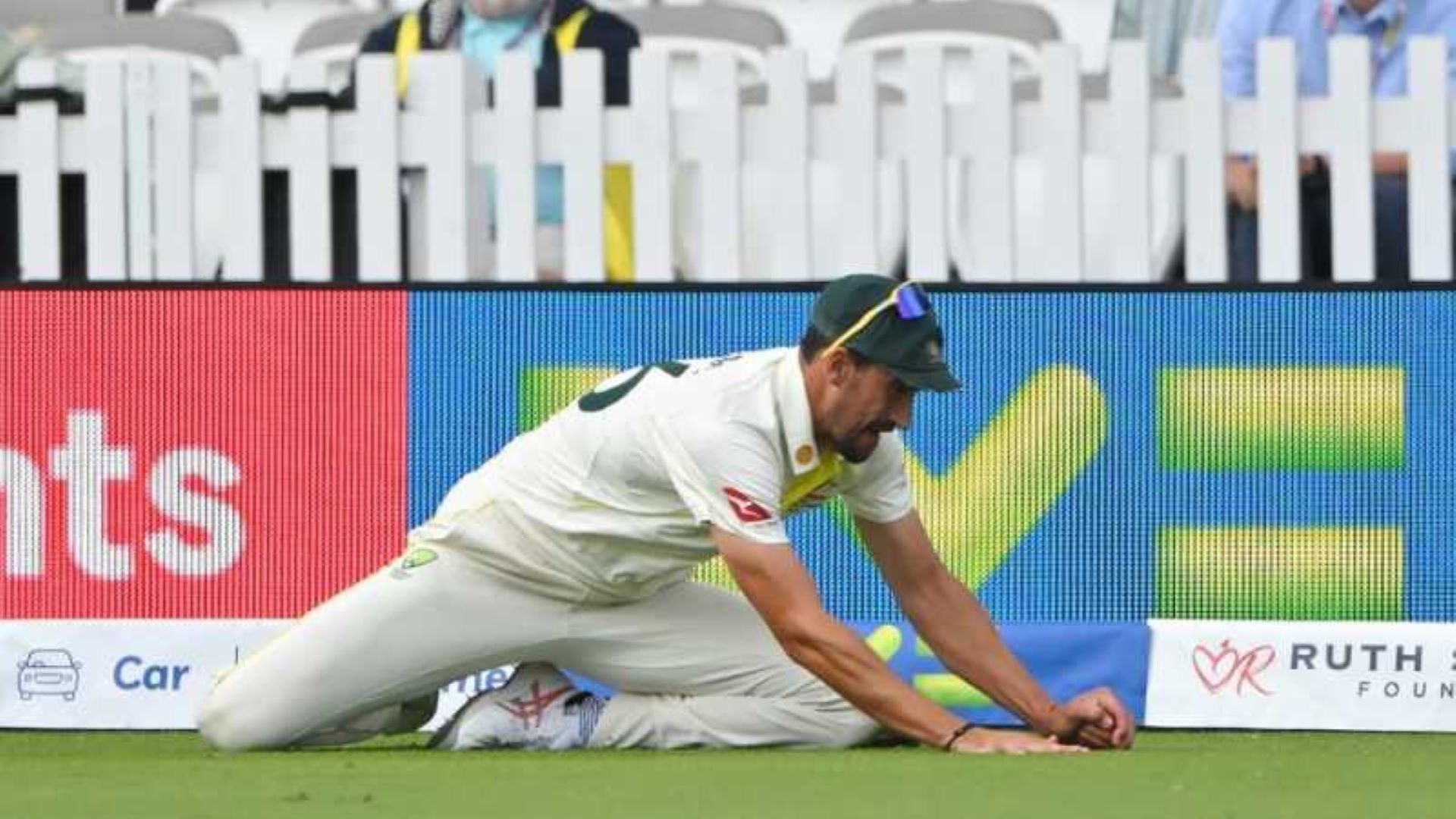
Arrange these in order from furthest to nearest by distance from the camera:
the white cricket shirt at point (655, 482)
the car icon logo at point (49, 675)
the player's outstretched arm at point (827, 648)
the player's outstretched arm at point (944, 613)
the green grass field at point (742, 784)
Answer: the car icon logo at point (49, 675) → the player's outstretched arm at point (944, 613) → the white cricket shirt at point (655, 482) → the player's outstretched arm at point (827, 648) → the green grass field at point (742, 784)

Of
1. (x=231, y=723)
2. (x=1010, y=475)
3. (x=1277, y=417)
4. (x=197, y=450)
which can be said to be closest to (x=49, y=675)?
(x=197, y=450)

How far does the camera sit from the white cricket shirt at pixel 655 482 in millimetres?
7105

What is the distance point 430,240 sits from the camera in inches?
370

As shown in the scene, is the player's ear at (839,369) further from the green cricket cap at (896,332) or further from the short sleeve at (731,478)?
the short sleeve at (731,478)

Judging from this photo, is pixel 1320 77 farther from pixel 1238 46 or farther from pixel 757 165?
pixel 757 165

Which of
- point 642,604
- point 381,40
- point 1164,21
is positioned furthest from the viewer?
point 1164,21

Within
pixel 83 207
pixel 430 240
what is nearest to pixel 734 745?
pixel 430 240

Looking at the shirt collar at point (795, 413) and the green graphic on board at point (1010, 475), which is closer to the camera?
the shirt collar at point (795, 413)

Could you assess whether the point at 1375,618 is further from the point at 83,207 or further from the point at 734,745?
the point at 83,207

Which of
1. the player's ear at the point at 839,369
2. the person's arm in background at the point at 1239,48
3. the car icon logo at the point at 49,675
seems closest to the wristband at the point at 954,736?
the player's ear at the point at 839,369

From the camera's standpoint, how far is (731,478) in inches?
278

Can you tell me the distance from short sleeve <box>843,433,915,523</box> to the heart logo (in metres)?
1.66

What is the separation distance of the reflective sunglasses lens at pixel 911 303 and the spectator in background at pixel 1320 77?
7.84 feet

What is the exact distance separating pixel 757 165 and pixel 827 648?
2.61m
